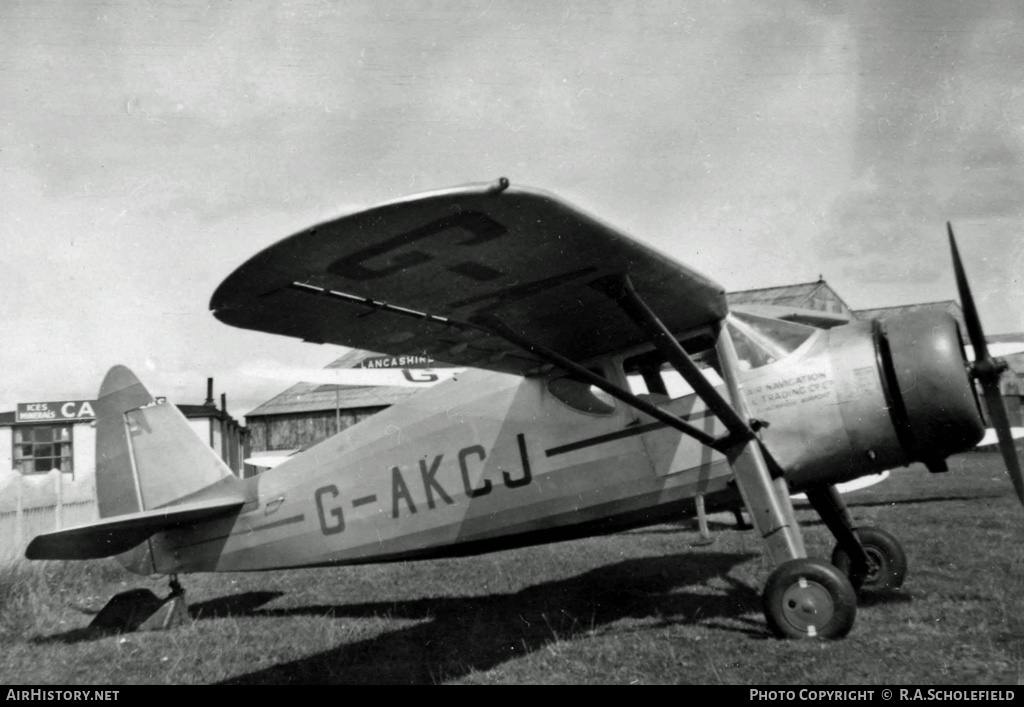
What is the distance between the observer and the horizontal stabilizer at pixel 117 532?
5.41 metres

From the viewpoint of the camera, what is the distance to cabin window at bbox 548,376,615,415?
5.53m

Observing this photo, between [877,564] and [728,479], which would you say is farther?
[877,564]

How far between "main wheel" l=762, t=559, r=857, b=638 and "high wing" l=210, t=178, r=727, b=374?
1.84 meters

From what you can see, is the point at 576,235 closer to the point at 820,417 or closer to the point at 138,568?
the point at 820,417

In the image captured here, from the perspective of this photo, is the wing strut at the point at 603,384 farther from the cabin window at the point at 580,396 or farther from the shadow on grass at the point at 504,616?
the shadow on grass at the point at 504,616

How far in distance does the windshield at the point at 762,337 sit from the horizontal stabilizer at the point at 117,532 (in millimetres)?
4548

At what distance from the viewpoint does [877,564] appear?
19.5ft

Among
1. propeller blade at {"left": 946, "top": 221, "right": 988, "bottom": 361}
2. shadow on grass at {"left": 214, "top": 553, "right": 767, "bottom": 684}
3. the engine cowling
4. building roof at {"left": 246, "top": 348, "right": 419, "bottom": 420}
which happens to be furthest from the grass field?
building roof at {"left": 246, "top": 348, "right": 419, "bottom": 420}

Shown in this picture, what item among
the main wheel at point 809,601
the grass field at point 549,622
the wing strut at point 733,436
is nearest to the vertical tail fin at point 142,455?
the grass field at point 549,622

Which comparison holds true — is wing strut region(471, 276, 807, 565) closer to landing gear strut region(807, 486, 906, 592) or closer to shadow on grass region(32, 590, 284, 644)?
landing gear strut region(807, 486, 906, 592)

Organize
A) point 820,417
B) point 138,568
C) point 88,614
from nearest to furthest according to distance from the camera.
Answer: point 820,417 < point 138,568 < point 88,614
